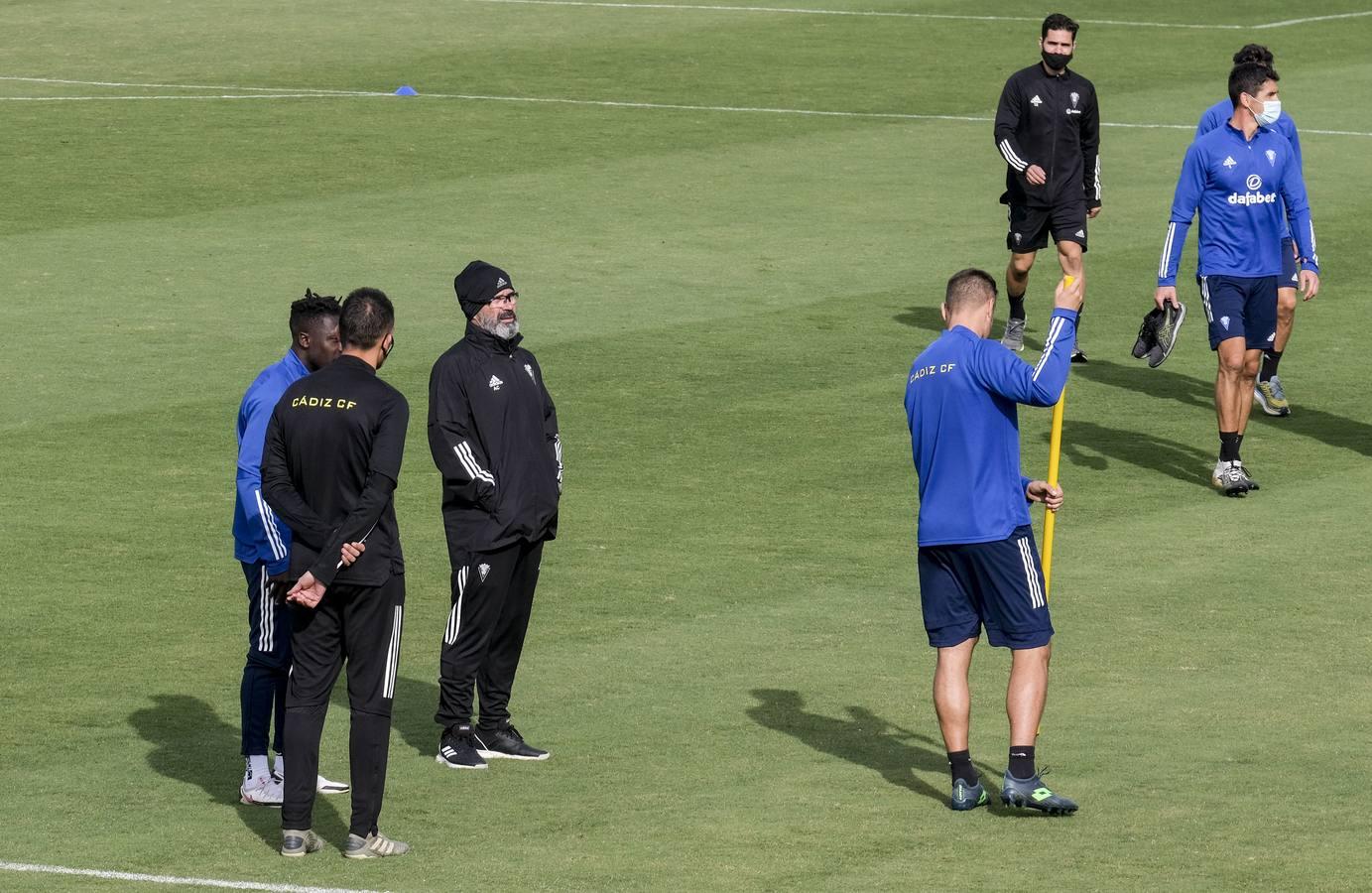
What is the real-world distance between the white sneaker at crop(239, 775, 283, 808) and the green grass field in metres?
0.13

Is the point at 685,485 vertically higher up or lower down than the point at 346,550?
lower down

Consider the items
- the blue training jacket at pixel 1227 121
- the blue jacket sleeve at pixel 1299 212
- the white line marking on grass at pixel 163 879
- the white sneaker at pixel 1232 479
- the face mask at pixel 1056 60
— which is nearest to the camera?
the white line marking on grass at pixel 163 879

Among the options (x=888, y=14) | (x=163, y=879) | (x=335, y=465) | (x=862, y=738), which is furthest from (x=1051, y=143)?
(x=888, y=14)

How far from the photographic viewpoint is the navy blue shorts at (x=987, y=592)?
9.26 meters

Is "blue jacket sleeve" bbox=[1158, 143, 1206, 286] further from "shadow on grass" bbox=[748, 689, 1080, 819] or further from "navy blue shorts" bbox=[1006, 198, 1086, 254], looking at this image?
"shadow on grass" bbox=[748, 689, 1080, 819]

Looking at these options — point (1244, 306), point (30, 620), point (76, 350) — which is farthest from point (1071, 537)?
point (76, 350)

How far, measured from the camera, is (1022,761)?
9258mm

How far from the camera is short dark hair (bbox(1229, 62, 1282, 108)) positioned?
14781mm

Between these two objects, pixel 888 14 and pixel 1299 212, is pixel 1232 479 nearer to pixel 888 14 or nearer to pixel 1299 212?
pixel 1299 212

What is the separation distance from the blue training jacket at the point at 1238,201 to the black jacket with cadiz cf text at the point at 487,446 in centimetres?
Answer: 605

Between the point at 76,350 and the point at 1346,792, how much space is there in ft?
37.5

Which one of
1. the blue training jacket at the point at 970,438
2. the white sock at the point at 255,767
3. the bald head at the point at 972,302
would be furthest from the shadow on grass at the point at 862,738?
the white sock at the point at 255,767

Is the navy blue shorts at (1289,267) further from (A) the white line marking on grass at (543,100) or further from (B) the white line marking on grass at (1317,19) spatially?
(B) the white line marking on grass at (1317,19)

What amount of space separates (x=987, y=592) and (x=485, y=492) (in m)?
2.19
